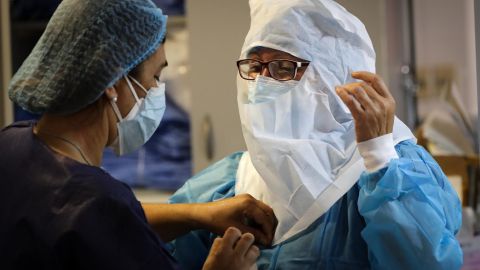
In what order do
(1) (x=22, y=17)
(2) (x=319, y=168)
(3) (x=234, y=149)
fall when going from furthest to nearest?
(1) (x=22, y=17) → (3) (x=234, y=149) → (2) (x=319, y=168)

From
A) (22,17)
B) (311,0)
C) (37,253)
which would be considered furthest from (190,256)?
(22,17)

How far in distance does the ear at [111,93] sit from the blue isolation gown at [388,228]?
478 mm

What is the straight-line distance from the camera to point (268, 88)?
1292mm

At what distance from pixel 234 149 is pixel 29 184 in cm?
137

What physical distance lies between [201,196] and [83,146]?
0.49 meters

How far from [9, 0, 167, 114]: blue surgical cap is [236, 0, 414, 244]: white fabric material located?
0.36 meters

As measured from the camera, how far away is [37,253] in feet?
3.03

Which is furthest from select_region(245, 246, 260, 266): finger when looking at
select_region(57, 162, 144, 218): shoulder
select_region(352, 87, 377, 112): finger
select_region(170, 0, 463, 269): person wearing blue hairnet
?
select_region(352, 87, 377, 112): finger

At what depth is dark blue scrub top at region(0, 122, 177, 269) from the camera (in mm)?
920

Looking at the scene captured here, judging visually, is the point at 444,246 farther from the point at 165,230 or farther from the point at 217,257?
the point at 165,230

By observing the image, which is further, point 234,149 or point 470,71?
point 470,71

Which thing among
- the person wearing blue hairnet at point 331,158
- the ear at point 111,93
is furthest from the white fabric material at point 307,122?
the ear at point 111,93

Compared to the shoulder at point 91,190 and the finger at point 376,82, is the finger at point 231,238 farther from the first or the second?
the finger at point 376,82

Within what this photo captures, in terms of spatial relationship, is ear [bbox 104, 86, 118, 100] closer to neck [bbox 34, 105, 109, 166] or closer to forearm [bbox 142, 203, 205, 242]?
neck [bbox 34, 105, 109, 166]
